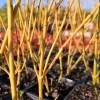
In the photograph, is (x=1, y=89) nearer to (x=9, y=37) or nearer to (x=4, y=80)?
(x=4, y=80)

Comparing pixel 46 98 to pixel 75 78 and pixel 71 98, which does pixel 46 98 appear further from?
pixel 75 78

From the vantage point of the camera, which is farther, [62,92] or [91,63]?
[91,63]

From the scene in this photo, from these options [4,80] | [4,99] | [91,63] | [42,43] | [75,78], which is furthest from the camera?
[91,63]

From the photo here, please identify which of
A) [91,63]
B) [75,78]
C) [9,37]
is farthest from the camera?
[91,63]

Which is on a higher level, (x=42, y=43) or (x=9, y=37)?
(x=9, y=37)

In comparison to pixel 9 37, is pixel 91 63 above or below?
below

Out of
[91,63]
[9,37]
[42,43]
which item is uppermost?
[9,37]

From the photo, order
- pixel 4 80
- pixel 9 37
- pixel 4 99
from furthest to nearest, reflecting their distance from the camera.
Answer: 1. pixel 4 80
2. pixel 4 99
3. pixel 9 37

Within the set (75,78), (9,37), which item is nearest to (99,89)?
(75,78)

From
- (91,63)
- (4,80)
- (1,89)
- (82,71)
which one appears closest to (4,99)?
(1,89)
